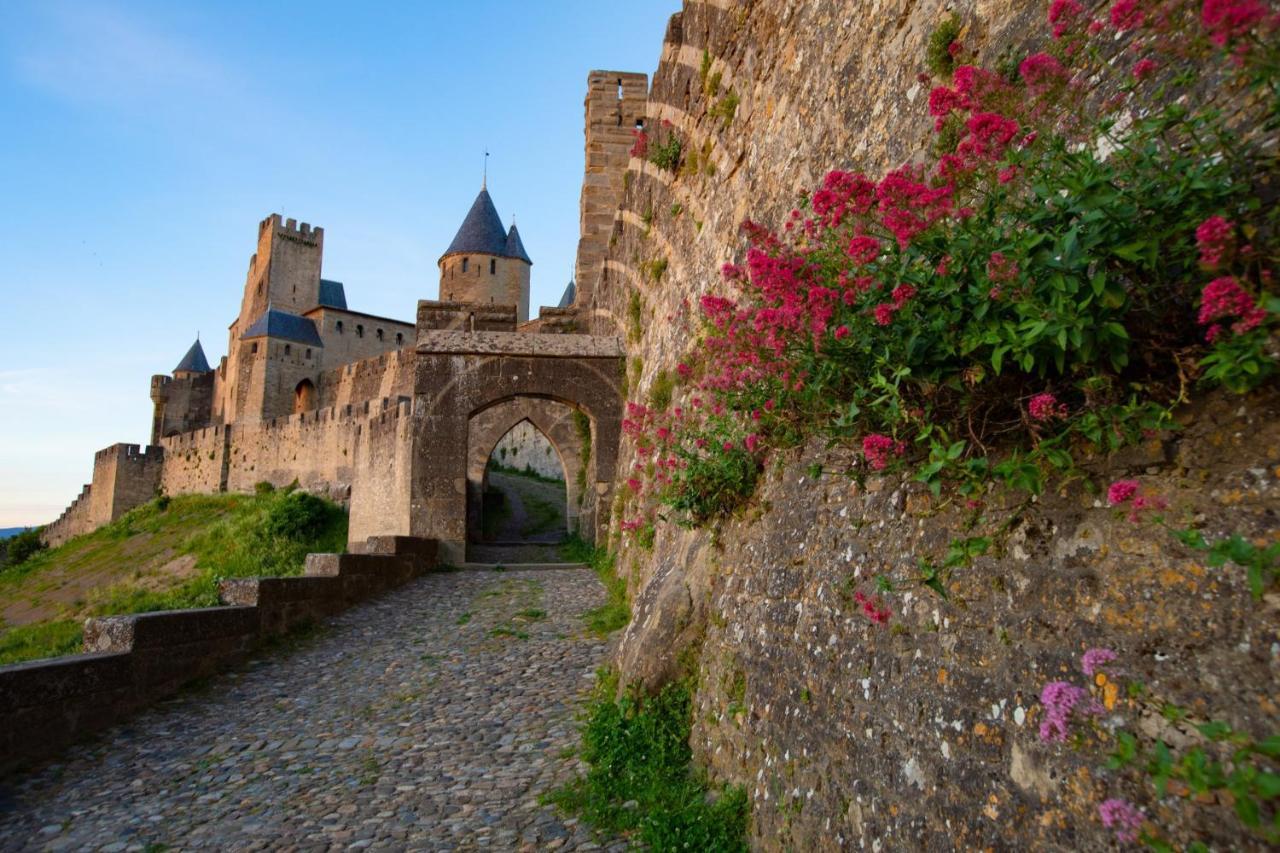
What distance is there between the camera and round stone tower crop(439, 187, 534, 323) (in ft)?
139

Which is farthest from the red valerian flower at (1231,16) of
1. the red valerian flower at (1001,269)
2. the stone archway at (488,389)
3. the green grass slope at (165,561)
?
the green grass slope at (165,561)

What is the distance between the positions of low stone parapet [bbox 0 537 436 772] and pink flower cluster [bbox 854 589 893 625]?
5.12 metres

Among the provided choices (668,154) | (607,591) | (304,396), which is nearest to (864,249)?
(668,154)

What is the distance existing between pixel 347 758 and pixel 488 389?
317 inches

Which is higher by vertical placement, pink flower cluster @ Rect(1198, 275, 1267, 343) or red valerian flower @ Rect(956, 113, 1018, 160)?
red valerian flower @ Rect(956, 113, 1018, 160)

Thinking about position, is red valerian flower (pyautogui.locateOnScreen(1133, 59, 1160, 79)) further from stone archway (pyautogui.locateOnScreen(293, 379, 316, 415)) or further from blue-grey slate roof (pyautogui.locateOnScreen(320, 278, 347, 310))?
blue-grey slate roof (pyautogui.locateOnScreen(320, 278, 347, 310))

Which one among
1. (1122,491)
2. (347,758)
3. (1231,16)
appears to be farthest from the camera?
(347,758)

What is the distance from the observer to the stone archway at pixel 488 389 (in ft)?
39.7

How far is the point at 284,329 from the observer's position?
4466cm

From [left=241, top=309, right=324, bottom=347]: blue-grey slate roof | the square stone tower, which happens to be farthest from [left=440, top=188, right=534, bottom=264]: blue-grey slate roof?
the square stone tower

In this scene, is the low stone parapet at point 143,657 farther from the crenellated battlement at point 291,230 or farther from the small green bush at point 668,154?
the crenellated battlement at point 291,230

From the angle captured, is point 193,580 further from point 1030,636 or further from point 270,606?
point 1030,636

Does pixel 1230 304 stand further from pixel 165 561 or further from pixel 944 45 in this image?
pixel 165 561

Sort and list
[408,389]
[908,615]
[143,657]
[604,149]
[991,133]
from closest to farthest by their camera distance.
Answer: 1. [991,133]
2. [908,615]
3. [143,657]
4. [604,149]
5. [408,389]
